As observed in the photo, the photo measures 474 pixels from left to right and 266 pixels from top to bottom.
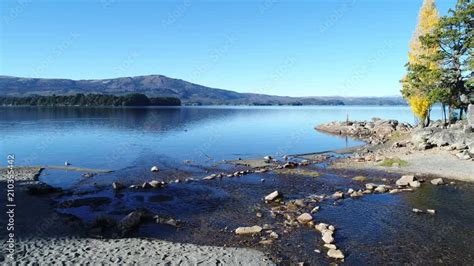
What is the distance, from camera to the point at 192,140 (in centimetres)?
7275

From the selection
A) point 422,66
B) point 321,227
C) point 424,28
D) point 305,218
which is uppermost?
point 424,28

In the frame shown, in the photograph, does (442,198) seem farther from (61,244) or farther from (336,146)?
(336,146)

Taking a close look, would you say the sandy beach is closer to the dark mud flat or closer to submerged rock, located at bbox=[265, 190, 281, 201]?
the dark mud flat

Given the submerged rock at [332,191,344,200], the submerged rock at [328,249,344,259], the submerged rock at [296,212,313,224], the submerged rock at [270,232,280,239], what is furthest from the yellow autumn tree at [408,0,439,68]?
the submerged rock at [328,249,344,259]

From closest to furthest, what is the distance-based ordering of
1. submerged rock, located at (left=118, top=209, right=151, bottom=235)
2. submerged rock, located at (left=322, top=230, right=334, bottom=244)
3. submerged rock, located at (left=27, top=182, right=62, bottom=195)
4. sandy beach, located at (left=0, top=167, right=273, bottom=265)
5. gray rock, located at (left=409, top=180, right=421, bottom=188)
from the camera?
sandy beach, located at (left=0, top=167, right=273, bottom=265) < submerged rock, located at (left=322, top=230, right=334, bottom=244) < submerged rock, located at (left=118, top=209, right=151, bottom=235) < submerged rock, located at (left=27, top=182, right=62, bottom=195) < gray rock, located at (left=409, top=180, right=421, bottom=188)

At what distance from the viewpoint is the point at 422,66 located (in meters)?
50.0

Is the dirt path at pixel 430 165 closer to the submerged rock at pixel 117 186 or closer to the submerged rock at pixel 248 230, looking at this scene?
the submerged rock at pixel 248 230

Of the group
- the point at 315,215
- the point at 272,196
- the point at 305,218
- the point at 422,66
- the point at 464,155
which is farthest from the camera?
the point at 422,66

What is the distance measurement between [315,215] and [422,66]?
36.4 meters

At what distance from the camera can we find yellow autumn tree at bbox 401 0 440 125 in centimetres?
4956

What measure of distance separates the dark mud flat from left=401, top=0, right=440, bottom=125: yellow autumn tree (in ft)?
67.0

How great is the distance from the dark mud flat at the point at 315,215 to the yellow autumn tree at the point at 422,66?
20408 millimetres

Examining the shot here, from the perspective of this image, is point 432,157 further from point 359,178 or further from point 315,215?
point 315,215

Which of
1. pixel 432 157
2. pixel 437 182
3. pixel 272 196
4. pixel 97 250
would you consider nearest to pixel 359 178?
pixel 437 182
